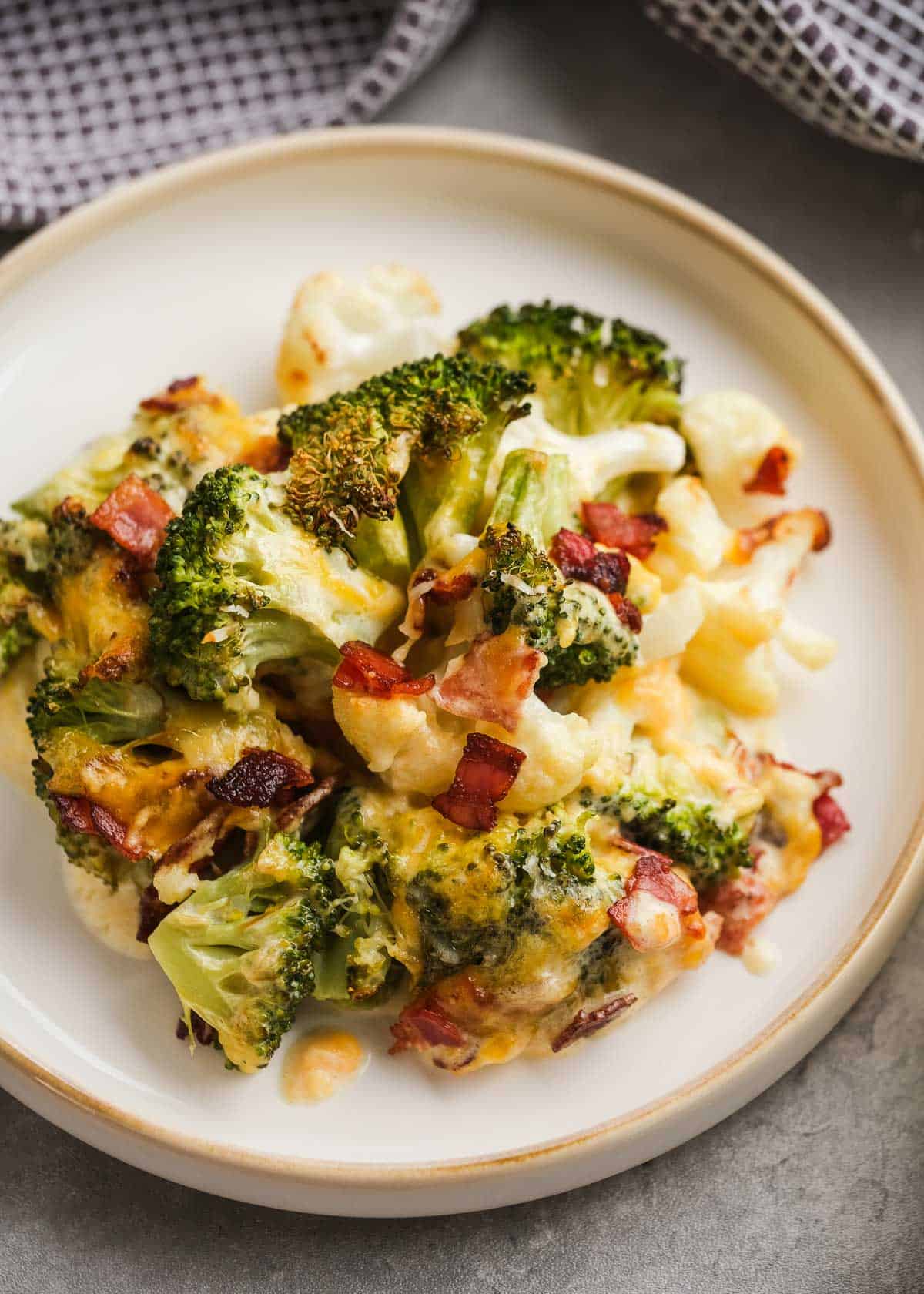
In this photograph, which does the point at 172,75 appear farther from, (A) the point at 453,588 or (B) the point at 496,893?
(B) the point at 496,893

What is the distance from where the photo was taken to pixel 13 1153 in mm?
2723

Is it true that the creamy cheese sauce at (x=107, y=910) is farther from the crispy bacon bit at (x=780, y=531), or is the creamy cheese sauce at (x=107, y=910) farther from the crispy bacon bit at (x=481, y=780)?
the crispy bacon bit at (x=780, y=531)

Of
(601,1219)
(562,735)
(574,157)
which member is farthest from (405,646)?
(574,157)

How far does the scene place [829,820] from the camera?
2.89 metres

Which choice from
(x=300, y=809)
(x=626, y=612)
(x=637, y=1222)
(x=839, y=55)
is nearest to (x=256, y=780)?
(x=300, y=809)

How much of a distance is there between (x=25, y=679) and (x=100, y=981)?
0.66 meters

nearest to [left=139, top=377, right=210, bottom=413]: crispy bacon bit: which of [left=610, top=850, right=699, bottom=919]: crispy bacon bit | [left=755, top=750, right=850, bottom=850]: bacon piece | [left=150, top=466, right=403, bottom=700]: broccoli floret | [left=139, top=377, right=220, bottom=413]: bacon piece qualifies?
[left=139, top=377, right=220, bottom=413]: bacon piece

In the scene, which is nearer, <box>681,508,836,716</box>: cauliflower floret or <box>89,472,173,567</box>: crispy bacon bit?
<box>89,472,173,567</box>: crispy bacon bit

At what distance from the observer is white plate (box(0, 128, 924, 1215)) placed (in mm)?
2564

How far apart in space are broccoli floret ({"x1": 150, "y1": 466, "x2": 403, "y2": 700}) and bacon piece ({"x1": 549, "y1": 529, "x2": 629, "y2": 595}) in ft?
1.20

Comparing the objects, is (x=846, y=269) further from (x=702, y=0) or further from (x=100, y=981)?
(x=100, y=981)

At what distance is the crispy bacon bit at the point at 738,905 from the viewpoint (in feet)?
9.09

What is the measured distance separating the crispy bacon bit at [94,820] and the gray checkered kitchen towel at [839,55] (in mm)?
2720

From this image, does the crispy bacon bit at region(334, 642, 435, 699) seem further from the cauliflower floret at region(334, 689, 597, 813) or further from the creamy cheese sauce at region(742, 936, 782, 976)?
the creamy cheese sauce at region(742, 936, 782, 976)
